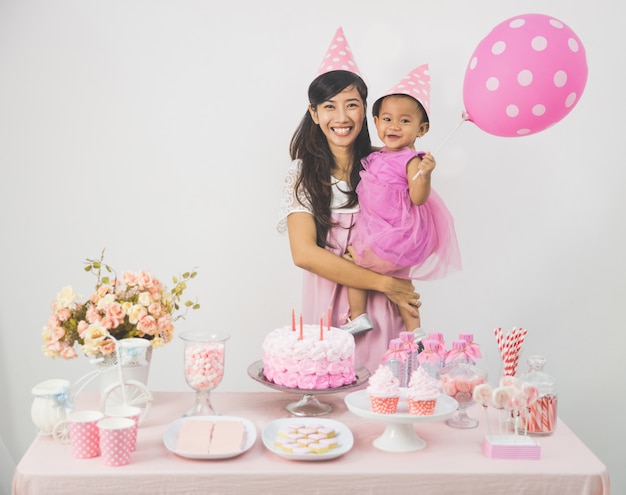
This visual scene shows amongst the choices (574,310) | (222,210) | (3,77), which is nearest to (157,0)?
(3,77)

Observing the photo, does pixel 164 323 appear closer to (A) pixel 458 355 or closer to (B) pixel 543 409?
(A) pixel 458 355

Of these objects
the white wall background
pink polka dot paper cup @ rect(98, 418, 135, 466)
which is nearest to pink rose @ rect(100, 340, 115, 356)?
pink polka dot paper cup @ rect(98, 418, 135, 466)

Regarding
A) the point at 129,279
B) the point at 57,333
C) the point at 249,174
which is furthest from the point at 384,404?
the point at 249,174

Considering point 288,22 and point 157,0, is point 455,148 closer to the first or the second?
point 288,22

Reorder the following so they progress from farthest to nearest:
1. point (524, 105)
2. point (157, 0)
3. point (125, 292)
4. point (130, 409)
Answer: point (157, 0) → point (524, 105) → point (125, 292) → point (130, 409)

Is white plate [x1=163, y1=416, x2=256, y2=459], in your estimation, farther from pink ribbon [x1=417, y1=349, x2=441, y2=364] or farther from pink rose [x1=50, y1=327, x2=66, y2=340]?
pink ribbon [x1=417, y1=349, x2=441, y2=364]

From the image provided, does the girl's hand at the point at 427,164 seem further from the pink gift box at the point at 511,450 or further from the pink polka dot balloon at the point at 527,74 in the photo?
the pink gift box at the point at 511,450

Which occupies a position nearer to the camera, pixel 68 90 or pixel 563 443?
pixel 563 443

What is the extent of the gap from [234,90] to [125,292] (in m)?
1.58

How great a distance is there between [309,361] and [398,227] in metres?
0.78

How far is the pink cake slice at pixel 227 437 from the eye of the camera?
170 cm

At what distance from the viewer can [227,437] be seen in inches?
69.1

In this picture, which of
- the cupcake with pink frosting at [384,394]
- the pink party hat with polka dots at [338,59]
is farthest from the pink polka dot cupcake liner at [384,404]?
the pink party hat with polka dots at [338,59]

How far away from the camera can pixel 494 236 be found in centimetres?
346
